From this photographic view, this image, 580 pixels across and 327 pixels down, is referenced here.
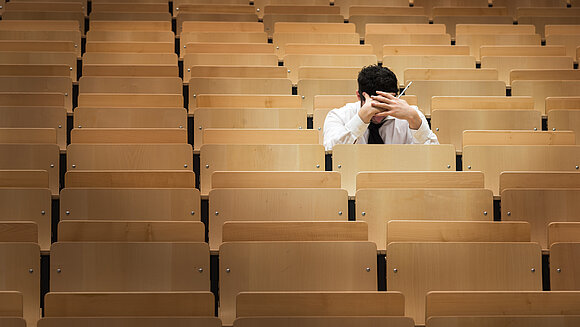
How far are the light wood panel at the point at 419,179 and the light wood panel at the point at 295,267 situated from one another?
0.19 m

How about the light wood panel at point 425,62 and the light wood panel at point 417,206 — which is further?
the light wood panel at point 425,62

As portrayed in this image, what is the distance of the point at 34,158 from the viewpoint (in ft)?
4.69

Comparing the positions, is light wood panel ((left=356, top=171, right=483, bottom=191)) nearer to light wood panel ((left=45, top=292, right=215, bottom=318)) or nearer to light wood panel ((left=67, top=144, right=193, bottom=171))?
light wood panel ((left=67, top=144, right=193, bottom=171))

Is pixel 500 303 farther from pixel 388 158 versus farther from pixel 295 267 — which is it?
pixel 388 158

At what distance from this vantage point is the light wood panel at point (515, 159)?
1472mm

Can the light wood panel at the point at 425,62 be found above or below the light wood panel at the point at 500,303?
above

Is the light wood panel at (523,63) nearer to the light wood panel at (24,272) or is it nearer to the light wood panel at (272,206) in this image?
the light wood panel at (272,206)

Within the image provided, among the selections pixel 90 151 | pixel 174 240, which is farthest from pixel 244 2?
pixel 174 240

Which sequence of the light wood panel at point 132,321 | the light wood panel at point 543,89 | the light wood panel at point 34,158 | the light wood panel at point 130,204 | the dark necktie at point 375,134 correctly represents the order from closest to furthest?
the light wood panel at point 132,321 < the light wood panel at point 130,204 < the light wood panel at point 34,158 < the dark necktie at point 375,134 < the light wood panel at point 543,89

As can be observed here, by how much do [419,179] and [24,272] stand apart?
543 mm

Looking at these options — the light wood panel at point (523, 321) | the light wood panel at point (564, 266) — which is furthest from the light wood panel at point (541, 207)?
the light wood panel at point (523, 321)

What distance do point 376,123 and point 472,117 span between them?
18cm

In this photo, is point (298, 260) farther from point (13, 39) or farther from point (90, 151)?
point (13, 39)

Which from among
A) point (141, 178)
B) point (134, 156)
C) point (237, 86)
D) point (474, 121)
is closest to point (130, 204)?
point (141, 178)
